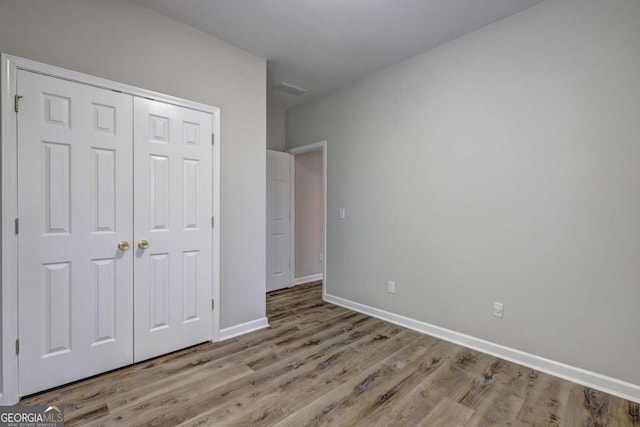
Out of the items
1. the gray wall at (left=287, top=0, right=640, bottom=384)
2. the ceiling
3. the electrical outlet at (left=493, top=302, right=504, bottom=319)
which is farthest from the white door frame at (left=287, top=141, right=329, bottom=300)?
the electrical outlet at (left=493, top=302, right=504, bottom=319)

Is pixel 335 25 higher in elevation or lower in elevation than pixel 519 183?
higher

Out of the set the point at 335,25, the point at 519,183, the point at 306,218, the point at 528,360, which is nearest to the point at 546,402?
the point at 528,360

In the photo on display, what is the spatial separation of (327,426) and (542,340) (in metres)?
1.75

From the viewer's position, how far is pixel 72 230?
2.00m

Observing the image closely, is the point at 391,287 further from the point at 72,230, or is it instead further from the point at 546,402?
the point at 72,230

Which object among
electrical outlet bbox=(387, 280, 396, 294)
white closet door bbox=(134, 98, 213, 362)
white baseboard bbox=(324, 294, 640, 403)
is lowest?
white baseboard bbox=(324, 294, 640, 403)

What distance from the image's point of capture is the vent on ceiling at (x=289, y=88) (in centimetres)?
368

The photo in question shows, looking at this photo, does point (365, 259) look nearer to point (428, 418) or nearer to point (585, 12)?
point (428, 418)

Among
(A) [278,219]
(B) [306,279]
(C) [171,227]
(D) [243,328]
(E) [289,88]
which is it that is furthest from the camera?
(B) [306,279]

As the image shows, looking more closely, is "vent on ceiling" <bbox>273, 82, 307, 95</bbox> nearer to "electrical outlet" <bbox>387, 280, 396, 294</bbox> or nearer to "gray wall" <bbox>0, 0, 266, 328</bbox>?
"gray wall" <bbox>0, 0, 266, 328</bbox>

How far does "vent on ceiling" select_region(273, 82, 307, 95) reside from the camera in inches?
145

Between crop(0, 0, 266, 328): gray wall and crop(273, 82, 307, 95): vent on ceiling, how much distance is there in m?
0.65

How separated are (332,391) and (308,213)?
3.26 meters

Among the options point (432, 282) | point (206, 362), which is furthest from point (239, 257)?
point (432, 282)
